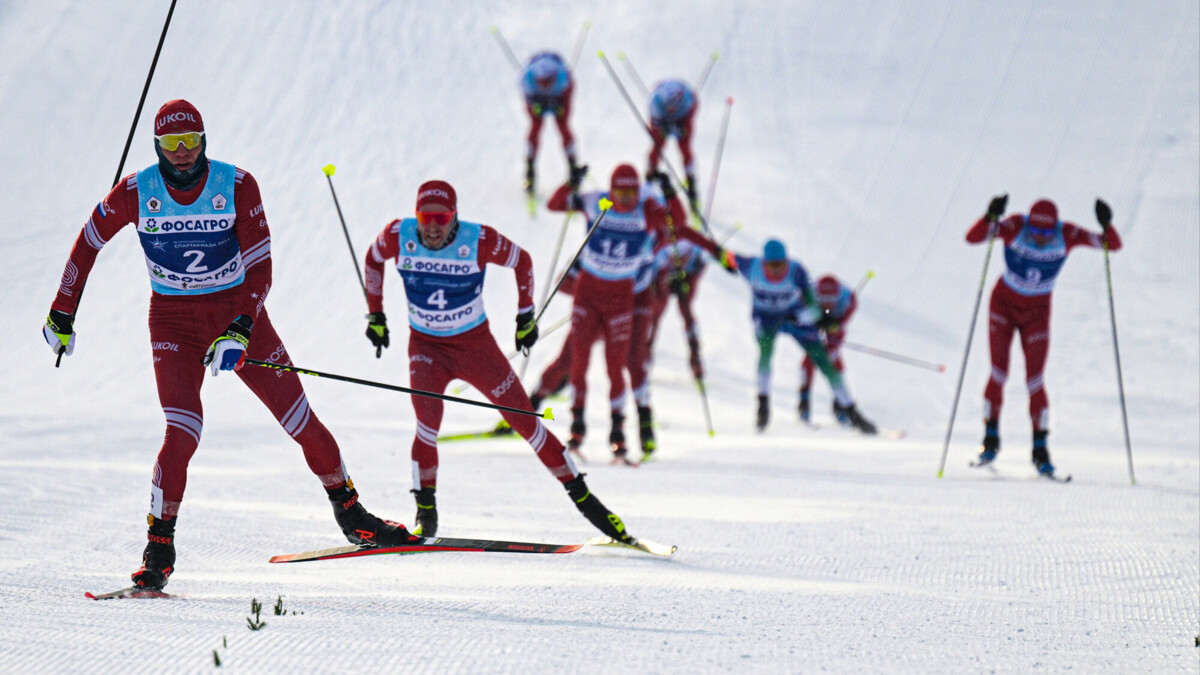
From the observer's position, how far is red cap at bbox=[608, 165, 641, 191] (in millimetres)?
7723

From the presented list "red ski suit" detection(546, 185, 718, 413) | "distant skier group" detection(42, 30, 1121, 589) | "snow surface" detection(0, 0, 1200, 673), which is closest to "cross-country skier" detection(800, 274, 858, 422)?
"snow surface" detection(0, 0, 1200, 673)

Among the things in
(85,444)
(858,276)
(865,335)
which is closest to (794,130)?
(858,276)

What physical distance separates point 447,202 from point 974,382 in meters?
8.15

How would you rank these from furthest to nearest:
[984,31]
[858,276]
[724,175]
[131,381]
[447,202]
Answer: [984,31] → [724,175] → [858,276] → [131,381] → [447,202]

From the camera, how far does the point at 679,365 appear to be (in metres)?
12.4

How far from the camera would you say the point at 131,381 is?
1026 centimetres

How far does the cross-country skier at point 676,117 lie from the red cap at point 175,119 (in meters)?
9.64

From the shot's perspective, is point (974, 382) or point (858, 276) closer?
→ point (974, 382)

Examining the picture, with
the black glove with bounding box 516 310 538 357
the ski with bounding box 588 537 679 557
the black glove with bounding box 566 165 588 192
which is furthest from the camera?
the black glove with bounding box 566 165 588 192

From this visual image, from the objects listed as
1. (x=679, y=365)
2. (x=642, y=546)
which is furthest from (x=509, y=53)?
(x=642, y=546)

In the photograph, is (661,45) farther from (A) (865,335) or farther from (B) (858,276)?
(A) (865,335)

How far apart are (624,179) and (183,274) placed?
4.05 m

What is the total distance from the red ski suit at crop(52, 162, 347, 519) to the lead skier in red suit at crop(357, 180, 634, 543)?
0.87 m

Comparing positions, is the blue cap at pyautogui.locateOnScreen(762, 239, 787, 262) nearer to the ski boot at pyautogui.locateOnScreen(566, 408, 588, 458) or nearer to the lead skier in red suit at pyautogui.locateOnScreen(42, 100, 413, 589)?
the ski boot at pyautogui.locateOnScreen(566, 408, 588, 458)
